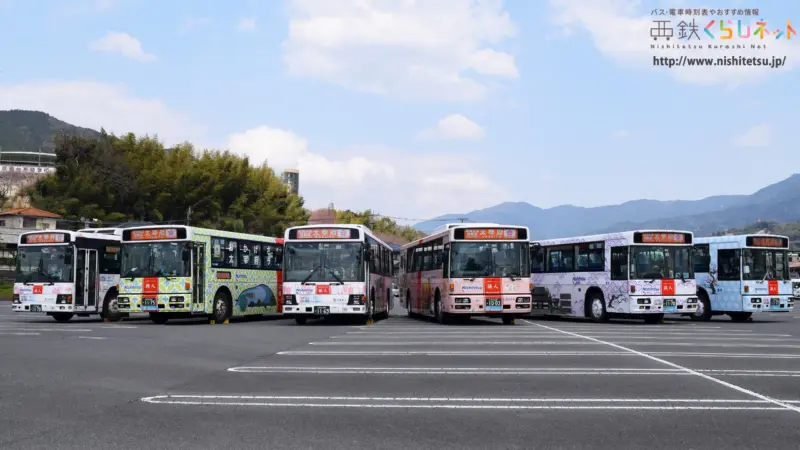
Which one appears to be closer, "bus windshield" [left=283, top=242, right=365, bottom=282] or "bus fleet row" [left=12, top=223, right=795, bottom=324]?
"bus fleet row" [left=12, top=223, right=795, bottom=324]

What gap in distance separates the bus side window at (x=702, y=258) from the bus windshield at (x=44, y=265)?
21.1 meters

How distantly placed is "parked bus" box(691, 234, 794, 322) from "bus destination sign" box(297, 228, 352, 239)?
1204 cm

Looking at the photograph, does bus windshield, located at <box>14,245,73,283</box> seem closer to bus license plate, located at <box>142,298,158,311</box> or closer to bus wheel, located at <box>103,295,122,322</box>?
bus wheel, located at <box>103,295,122,322</box>

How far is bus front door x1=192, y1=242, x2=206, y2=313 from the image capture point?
24.3 metres

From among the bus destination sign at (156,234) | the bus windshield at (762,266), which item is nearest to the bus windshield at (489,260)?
the bus windshield at (762,266)

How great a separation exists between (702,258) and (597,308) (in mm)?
4692

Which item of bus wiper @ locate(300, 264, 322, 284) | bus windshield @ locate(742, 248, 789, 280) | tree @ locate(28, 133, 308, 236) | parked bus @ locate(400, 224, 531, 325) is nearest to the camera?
parked bus @ locate(400, 224, 531, 325)

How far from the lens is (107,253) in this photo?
2717 centimetres

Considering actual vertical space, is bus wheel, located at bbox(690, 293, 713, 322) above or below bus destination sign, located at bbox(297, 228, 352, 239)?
below

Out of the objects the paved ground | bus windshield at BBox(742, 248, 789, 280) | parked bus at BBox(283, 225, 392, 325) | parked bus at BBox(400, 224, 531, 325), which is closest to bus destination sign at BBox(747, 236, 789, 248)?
bus windshield at BBox(742, 248, 789, 280)

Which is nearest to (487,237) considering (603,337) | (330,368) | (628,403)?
(603,337)

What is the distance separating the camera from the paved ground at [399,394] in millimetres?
7012

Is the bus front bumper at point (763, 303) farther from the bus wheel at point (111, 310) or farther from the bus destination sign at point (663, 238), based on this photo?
the bus wheel at point (111, 310)

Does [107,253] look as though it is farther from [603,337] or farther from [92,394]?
[92,394]
